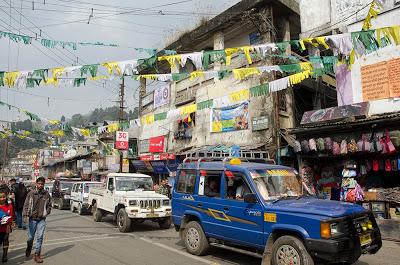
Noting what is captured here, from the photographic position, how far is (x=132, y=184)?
1437 cm

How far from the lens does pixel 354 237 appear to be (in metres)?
6.16

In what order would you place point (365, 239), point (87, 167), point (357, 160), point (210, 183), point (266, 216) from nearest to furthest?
point (365, 239) → point (266, 216) → point (210, 183) → point (357, 160) → point (87, 167)

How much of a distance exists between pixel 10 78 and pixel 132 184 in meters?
5.81

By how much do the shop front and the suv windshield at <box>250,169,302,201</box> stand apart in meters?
5.45

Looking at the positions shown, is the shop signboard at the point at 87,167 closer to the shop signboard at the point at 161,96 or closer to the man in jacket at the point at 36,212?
the shop signboard at the point at 161,96

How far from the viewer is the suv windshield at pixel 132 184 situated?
14.1 m

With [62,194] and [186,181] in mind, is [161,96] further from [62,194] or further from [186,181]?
[186,181]

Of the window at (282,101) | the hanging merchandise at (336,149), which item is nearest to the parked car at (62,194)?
the window at (282,101)

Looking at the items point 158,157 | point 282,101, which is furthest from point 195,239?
point 158,157

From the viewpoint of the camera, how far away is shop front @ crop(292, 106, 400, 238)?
1199cm

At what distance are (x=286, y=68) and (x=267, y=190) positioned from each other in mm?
5732

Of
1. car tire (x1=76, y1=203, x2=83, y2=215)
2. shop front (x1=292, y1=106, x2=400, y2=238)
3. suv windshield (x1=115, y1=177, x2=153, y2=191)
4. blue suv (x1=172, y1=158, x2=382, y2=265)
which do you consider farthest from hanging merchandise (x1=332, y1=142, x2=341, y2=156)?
car tire (x1=76, y1=203, x2=83, y2=215)

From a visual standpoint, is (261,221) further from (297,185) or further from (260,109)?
(260,109)

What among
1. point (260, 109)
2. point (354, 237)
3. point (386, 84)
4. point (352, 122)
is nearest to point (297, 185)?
point (354, 237)
